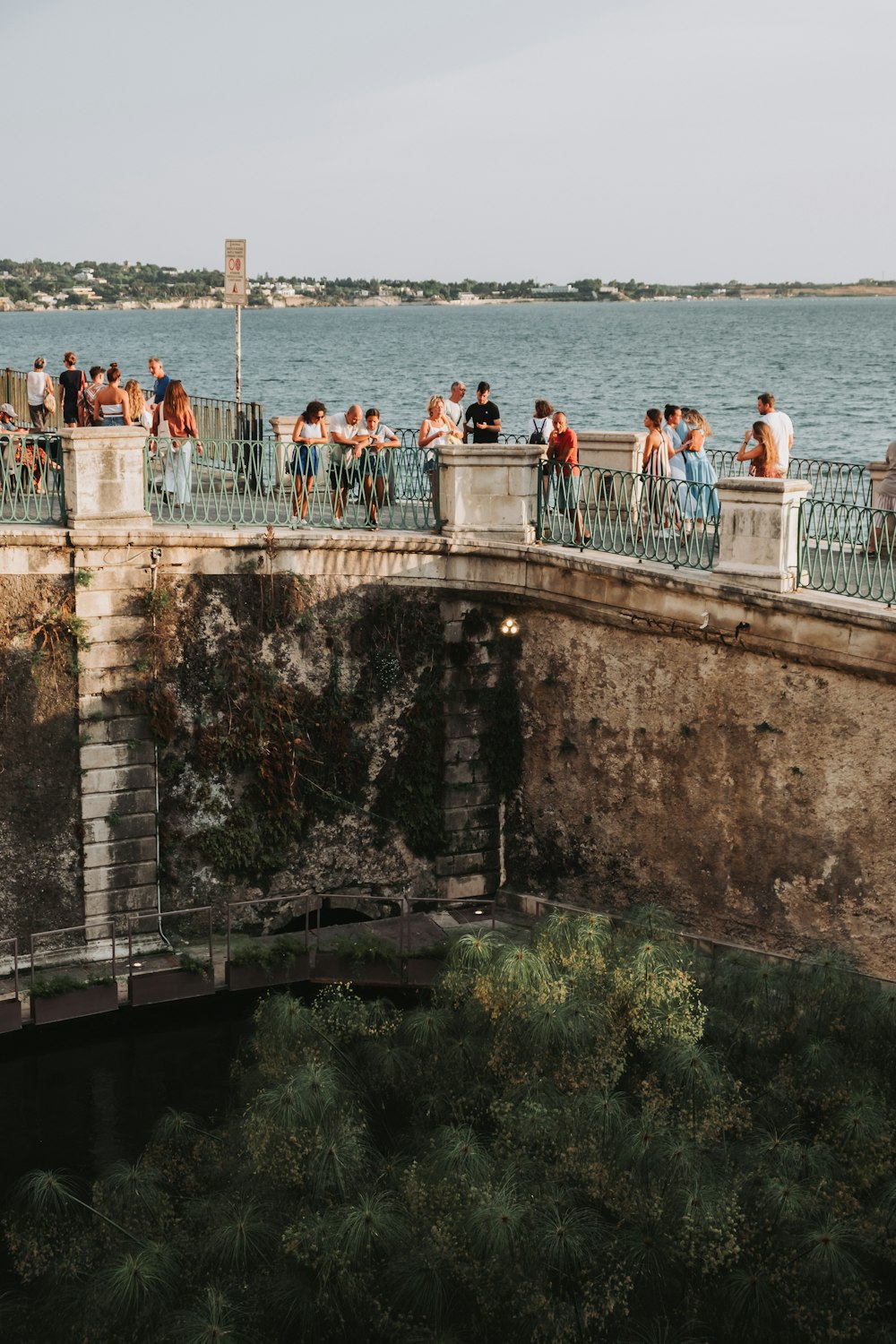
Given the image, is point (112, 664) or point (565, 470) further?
point (565, 470)

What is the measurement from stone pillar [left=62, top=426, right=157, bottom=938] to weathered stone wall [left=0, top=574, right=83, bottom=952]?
13cm

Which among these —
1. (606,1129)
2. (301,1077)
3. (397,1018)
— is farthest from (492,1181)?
(397,1018)

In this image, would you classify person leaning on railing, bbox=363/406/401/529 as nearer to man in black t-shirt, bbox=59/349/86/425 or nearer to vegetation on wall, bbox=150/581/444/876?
vegetation on wall, bbox=150/581/444/876

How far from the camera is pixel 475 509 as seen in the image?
50.2 ft

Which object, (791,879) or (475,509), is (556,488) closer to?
(475,509)

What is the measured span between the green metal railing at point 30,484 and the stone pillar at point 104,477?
28 cm

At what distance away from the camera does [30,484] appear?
14391 millimetres

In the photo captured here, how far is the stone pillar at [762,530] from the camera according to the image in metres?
13.2

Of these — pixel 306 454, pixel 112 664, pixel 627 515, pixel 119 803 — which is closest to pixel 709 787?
pixel 627 515

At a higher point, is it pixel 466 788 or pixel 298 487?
pixel 298 487

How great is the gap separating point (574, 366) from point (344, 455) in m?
75.5

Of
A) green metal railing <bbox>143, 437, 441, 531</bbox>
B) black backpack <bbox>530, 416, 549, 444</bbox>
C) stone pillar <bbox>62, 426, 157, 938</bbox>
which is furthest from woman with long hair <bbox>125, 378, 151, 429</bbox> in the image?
black backpack <bbox>530, 416, 549, 444</bbox>

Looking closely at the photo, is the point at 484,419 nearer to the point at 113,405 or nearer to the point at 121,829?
the point at 113,405

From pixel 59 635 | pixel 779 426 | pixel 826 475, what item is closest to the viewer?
pixel 59 635
